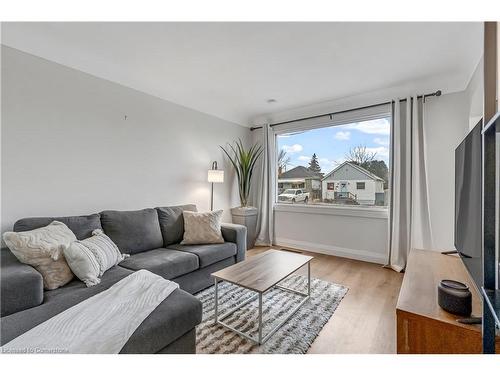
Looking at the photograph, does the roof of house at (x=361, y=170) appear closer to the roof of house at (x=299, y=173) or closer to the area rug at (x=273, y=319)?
the roof of house at (x=299, y=173)

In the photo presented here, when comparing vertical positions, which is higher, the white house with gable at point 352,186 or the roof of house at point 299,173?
the roof of house at point 299,173

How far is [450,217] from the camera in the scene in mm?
2742

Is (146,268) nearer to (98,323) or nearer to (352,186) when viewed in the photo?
(98,323)

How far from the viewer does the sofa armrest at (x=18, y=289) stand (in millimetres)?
1251

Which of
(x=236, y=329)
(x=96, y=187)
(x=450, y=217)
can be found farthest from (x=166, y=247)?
(x=450, y=217)

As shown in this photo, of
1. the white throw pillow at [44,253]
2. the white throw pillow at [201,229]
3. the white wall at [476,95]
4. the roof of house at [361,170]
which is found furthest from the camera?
the roof of house at [361,170]

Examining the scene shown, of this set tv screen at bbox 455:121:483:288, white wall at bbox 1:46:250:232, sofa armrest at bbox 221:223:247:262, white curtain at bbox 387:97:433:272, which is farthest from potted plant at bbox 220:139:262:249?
tv screen at bbox 455:121:483:288

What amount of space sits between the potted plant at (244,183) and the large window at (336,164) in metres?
0.58

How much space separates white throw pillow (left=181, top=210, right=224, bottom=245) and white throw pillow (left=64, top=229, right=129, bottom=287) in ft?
2.68

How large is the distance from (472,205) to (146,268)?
2.26 meters

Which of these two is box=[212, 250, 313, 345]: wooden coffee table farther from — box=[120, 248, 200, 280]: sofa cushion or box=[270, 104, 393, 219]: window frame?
box=[270, 104, 393, 219]: window frame

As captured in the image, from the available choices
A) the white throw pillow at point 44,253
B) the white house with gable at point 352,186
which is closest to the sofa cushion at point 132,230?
the white throw pillow at point 44,253

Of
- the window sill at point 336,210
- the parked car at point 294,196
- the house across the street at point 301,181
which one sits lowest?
the window sill at point 336,210

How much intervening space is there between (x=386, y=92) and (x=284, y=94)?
4.40ft
